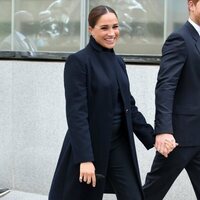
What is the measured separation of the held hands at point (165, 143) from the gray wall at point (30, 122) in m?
2.34

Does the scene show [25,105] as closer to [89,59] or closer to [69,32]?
[69,32]

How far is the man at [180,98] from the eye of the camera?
12.9 ft


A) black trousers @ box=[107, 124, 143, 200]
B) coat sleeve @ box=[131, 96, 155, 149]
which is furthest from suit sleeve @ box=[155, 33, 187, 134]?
black trousers @ box=[107, 124, 143, 200]

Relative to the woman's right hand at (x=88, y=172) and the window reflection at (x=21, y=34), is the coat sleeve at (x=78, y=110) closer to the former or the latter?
the woman's right hand at (x=88, y=172)

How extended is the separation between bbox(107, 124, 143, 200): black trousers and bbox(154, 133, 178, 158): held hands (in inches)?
7.7

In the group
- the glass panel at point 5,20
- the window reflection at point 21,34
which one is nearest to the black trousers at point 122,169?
the window reflection at point 21,34

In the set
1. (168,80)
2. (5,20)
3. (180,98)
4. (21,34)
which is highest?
(5,20)

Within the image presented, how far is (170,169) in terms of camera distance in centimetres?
418

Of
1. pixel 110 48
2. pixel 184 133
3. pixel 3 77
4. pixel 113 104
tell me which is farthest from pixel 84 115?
pixel 3 77

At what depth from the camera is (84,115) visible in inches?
147

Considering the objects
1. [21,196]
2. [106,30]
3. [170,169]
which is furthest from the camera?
[21,196]

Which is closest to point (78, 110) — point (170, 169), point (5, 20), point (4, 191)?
point (170, 169)

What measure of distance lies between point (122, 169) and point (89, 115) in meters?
0.41

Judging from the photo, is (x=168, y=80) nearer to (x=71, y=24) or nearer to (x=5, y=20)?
(x=71, y=24)
